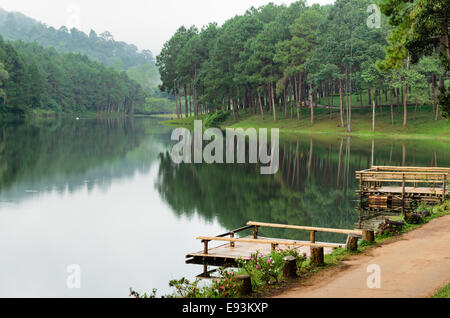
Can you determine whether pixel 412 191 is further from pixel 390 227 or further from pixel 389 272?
pixel 389 272

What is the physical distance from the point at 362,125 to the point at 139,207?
53.1 m

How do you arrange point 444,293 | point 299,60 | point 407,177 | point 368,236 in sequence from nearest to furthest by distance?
point 444,293
point 368,236
point 407,177
point 299,60

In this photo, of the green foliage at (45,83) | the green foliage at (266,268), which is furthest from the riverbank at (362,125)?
the green foliage at (45,83)

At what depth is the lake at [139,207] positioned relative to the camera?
1627cm

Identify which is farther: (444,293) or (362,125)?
(362,125)

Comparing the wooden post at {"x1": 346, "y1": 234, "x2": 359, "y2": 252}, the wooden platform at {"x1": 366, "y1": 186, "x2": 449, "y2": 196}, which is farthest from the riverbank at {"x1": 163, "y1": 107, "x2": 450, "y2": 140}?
the wooden post at {"x1": 346, "y1": 234, "x2": 359, "y2": 252}

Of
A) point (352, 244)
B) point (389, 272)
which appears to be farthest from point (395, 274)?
point (352, 244)

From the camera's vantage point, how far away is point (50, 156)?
47625 millimetres

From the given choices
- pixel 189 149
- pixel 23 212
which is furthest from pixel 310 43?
pixel 23 212

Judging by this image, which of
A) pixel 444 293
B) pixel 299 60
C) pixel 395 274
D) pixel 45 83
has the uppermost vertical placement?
pixel 45 83

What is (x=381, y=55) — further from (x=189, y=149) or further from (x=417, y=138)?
(x=189, y=149)

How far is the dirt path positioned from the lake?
156 inches

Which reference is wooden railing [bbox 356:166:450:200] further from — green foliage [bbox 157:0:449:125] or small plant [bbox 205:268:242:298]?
green foliage [bbox 157:0:449:125]

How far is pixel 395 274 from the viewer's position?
12.8 m
